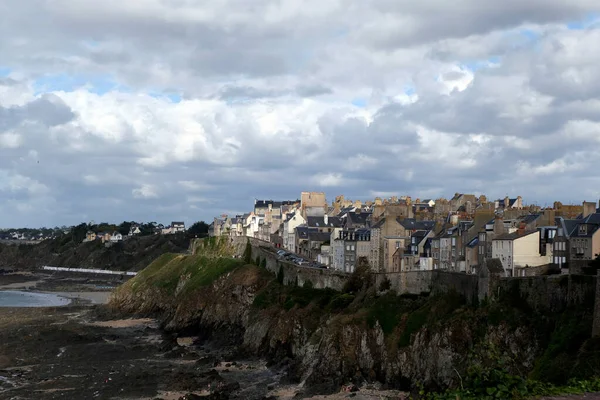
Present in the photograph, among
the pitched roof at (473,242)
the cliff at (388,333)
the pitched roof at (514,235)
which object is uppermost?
the pitched roof at (514,235)

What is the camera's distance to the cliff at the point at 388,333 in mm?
35094

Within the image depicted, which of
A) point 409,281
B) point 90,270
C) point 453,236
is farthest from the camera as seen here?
point 90,270

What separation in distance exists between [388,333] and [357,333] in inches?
94.5

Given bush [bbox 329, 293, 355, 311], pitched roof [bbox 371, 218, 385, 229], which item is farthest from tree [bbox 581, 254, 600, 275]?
pitched roof [bbox 371, 218, 385, 229]

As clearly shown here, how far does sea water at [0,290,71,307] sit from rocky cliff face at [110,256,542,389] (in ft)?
143

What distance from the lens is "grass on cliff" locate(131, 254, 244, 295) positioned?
85.5 metres

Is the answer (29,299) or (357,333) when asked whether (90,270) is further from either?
(357,333)

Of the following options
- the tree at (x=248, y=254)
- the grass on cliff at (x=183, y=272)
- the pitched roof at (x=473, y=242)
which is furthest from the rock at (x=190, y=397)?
the tree at (x=248, y=254)

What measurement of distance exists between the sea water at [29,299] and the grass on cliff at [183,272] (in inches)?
640

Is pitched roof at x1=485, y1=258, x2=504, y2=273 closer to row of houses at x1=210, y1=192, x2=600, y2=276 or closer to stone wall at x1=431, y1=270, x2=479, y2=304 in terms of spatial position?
row of houses at x1=210, y1=192, x2=600, y2=276

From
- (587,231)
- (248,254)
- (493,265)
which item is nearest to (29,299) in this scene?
(248,254)

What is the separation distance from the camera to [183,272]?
97688mm

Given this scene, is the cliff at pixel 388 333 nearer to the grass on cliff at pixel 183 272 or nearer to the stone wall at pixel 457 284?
the stone wall at pixel 457 284

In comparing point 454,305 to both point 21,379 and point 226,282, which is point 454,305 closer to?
point 21,379
